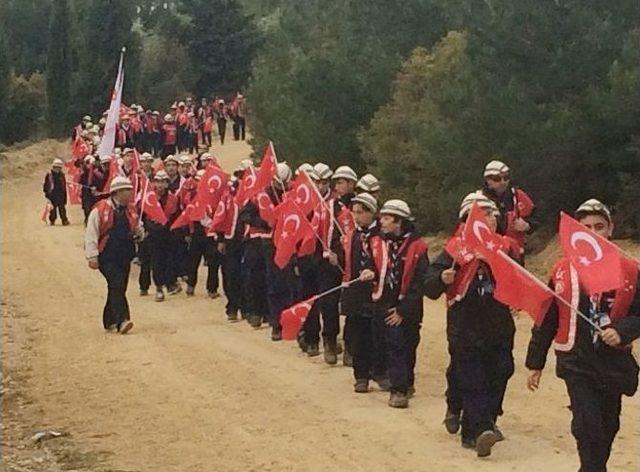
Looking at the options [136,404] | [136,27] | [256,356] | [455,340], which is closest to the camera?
[455,340]

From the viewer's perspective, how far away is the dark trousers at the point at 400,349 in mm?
11648

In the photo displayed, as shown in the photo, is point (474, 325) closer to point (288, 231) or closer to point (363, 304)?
point (363, 304)

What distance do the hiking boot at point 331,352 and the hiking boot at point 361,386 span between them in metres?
1.54

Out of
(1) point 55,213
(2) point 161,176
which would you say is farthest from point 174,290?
(1) point 55,213

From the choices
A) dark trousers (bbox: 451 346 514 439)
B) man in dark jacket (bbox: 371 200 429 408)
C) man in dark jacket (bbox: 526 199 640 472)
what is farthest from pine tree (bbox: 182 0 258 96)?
man in dark jacket (bbox: 526 199 640 472)

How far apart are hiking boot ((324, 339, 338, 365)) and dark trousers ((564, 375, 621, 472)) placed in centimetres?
619

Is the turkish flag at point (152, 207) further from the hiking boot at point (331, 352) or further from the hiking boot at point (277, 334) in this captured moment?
the hiking boot at point (331, 352)

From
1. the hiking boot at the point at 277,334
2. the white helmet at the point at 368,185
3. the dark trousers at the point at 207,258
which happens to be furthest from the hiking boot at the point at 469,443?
the dark trousers at the point at 207,258

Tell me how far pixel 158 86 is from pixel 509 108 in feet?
157

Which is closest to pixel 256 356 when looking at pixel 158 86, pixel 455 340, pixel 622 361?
pixel 455 340

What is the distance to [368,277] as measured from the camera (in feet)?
38.8

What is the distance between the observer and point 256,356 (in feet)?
49.3

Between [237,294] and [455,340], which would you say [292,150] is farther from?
[455,340]

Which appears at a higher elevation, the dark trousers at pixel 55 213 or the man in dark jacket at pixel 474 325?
the man in dark jacket at pixel 474 325
